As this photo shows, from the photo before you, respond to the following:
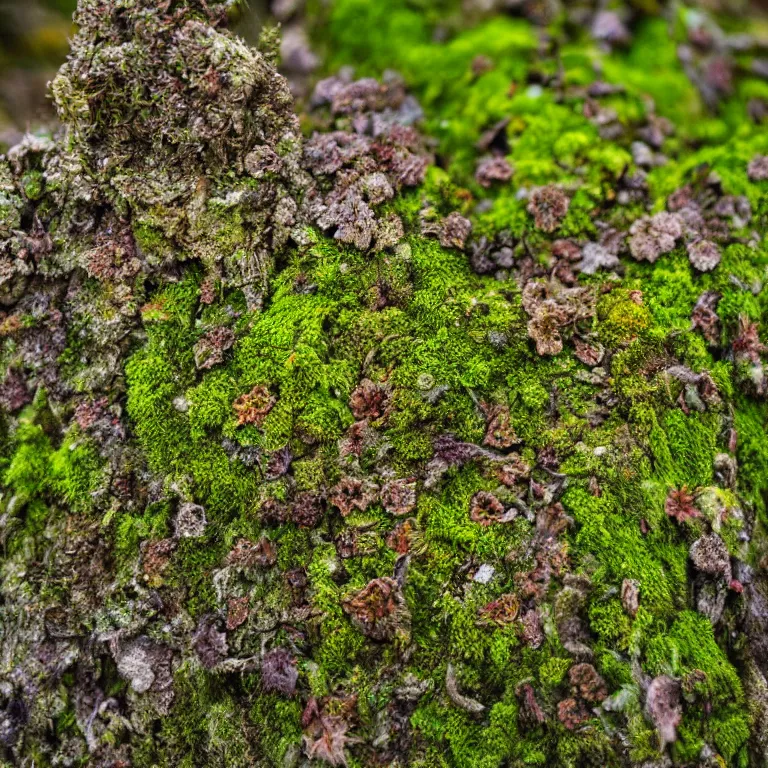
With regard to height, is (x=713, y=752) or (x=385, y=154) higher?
(x=385, y=154)

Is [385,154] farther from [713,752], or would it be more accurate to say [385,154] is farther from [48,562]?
[713,752]

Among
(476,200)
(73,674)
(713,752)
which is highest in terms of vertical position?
(476,200)

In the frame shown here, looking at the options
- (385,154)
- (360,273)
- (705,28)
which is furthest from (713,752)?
(705,28)

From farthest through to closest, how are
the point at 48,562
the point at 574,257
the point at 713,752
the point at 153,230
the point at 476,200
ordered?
the point at 476,200 → the point at 574,257 → the point at 153,230 → the point at 48,562 → the point at 713,752

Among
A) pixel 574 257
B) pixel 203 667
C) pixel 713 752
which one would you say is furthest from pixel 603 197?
pixel 203 667

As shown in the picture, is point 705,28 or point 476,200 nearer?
point 476,200

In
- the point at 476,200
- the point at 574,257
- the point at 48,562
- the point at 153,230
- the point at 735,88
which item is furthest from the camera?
the point at 735,88
